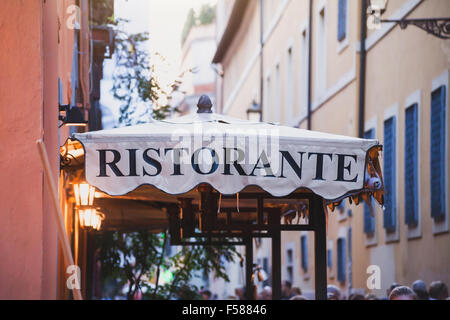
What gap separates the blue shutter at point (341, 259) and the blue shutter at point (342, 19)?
13.8 feet

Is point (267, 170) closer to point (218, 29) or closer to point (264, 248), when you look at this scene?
point (264, 248)

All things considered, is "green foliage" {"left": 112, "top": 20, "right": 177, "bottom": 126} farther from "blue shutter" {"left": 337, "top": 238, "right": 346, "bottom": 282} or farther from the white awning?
the white awning

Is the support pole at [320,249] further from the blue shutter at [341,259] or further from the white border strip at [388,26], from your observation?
the blue shutter at [341,259]

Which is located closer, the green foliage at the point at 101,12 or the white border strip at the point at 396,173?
the white border strip at the point at 396,173

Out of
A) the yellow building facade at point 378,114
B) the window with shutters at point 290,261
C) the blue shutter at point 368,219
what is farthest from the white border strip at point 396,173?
the window with shutters at point 290,261

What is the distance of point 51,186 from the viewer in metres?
6.20

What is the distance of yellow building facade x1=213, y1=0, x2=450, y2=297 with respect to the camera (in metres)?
14.2

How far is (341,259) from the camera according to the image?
20906 millimetres

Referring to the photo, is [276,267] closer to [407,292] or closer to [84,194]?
[407,292]

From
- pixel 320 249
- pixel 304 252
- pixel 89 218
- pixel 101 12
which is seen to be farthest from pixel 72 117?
pixel 304 252

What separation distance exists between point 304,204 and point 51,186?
183 inches

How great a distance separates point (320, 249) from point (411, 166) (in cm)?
756

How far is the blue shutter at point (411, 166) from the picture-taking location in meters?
15.2
